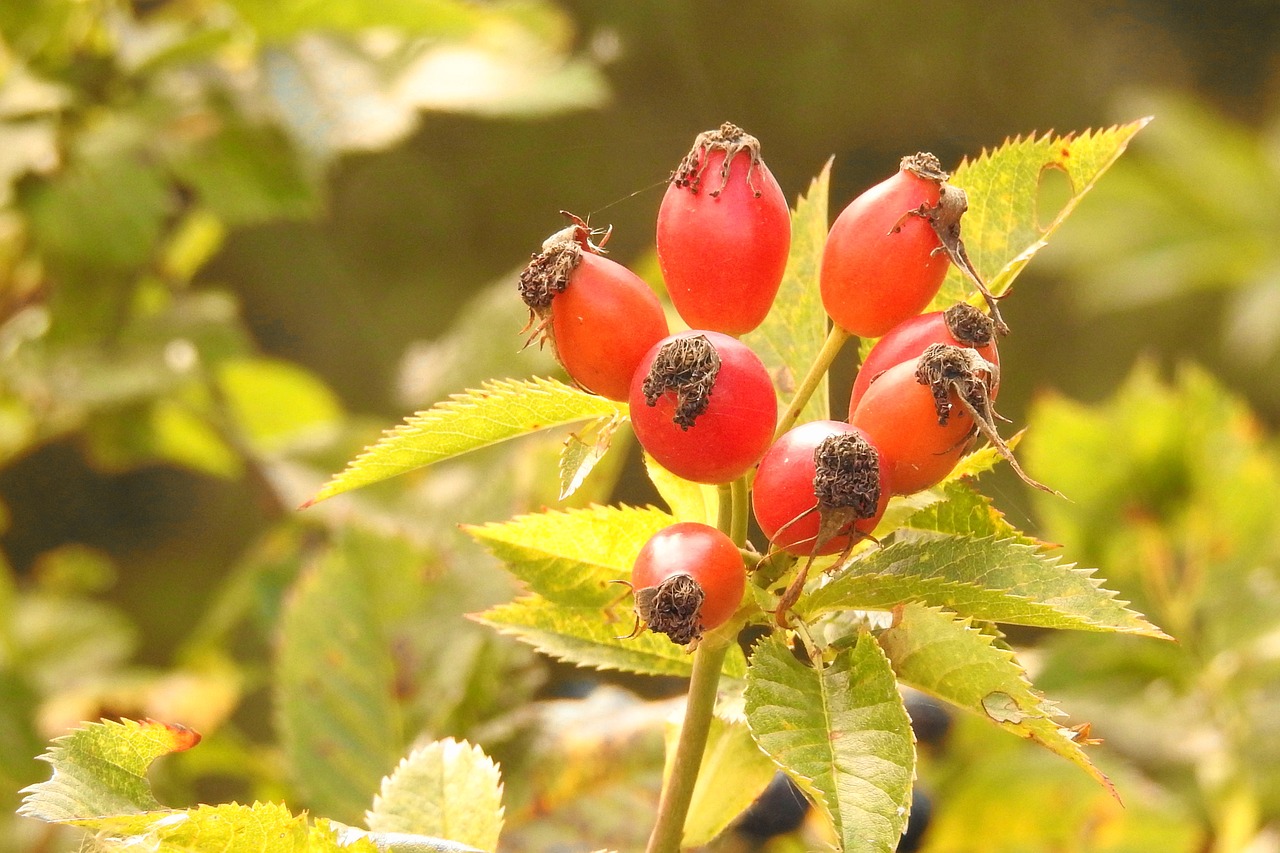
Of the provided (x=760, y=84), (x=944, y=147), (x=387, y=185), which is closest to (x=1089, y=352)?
(x=760, y=84)

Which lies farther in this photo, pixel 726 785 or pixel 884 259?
pixel 726 785

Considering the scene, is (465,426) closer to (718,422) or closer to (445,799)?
(718,422)

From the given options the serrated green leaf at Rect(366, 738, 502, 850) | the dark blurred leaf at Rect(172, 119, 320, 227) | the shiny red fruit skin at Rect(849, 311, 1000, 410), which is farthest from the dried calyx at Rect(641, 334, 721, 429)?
the dark blurred leaf at Rect(172, 119, 320, 227)

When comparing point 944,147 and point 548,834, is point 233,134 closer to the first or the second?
point 944,147

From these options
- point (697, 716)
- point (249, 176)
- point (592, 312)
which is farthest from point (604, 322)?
point (249, 176)

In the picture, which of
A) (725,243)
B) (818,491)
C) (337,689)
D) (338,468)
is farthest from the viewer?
(338,468)

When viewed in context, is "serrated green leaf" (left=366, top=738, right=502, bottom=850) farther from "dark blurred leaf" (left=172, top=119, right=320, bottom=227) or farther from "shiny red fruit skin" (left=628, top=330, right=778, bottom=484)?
"dark blurred leaf" (left=172, top=119, right=320, bottom=227)
